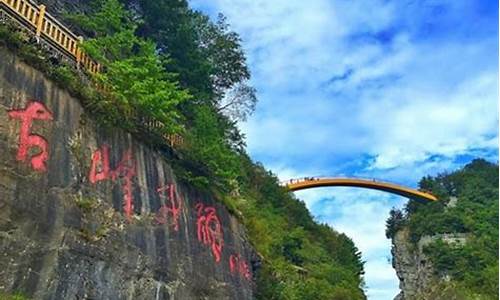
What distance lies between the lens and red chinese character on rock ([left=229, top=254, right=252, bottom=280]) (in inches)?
514

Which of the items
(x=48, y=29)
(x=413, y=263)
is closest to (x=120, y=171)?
(x=48, y=29)

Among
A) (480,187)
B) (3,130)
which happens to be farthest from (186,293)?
(480,187)

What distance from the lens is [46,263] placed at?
7395 millimetres

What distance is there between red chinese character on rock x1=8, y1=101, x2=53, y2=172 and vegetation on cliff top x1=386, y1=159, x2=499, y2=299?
17854 millimetres

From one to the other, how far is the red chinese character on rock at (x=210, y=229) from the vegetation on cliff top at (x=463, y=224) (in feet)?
40.5

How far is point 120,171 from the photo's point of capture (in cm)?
969

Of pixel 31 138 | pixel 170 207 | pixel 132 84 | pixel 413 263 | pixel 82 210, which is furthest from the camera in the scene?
pixel 413 263

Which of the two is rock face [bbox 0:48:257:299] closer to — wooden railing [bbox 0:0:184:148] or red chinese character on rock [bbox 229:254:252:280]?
wooden railing [bbox 0:0:184:148]

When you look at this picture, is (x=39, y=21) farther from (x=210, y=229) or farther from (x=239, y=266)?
(x=239, y=266)

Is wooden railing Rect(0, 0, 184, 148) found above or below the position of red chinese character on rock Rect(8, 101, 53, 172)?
above

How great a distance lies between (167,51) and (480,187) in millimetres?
25786

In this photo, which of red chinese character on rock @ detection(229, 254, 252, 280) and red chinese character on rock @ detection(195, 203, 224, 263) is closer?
A: red chinese character on rock @ detection(195, 203, 224, 263)

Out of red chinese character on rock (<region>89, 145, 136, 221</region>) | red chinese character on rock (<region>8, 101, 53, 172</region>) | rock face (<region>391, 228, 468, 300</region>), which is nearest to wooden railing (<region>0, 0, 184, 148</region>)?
red chinese character on rock (<region>89, 145, 136, 221</region>)

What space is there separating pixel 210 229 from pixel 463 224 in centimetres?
2407
